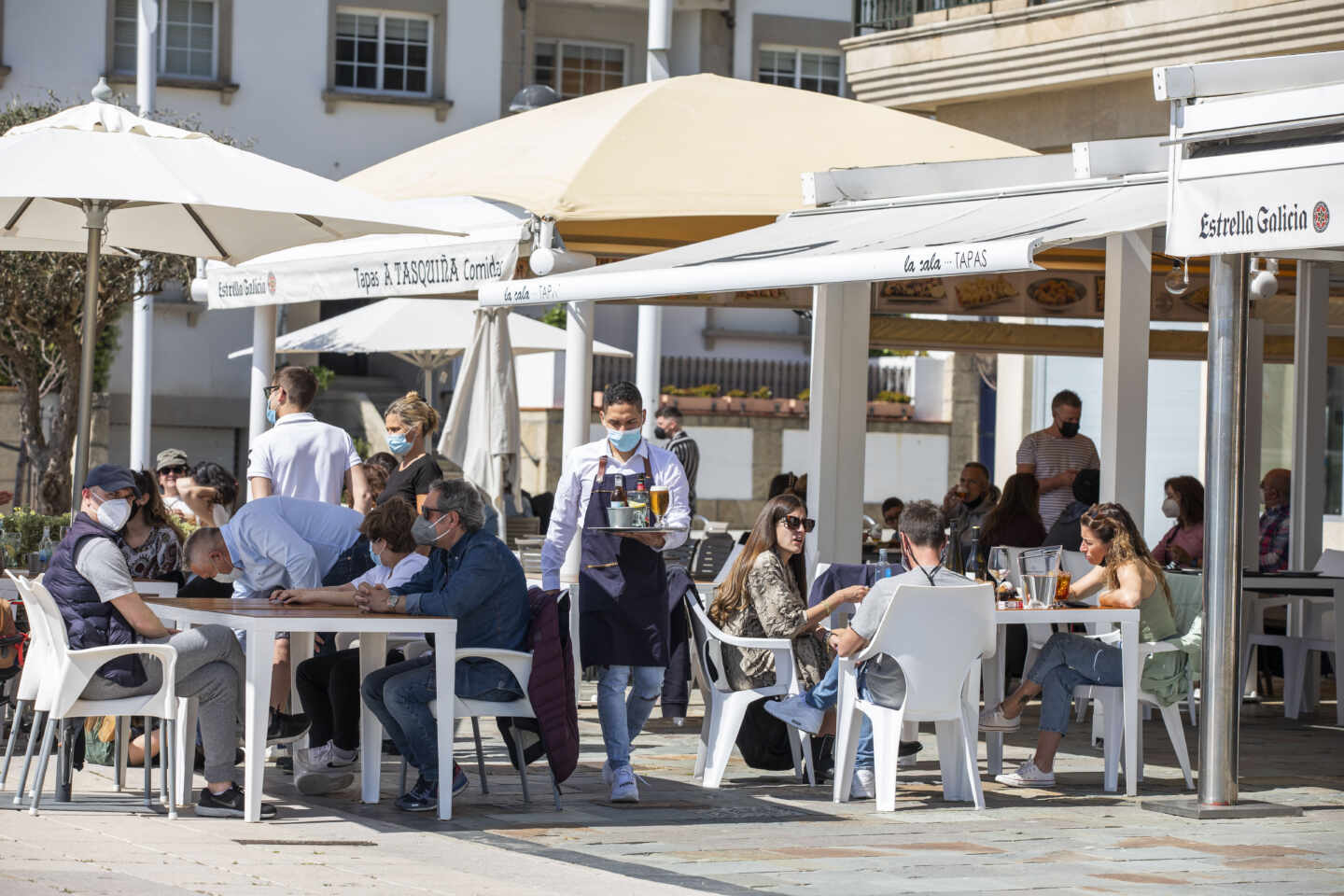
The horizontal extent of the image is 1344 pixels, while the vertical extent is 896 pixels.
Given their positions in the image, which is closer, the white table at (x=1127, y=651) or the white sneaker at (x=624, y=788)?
the white sneaker at (x=624, y=788)

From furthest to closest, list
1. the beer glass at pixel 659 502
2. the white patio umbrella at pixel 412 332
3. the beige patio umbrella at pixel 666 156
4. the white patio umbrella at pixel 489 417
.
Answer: the white patio umbrella at pixel 412 332 → the white patio umbrella at pixel 489 417 → the beige patio umbrella at pixel 666 156 → the beer glass at pixel 659 502

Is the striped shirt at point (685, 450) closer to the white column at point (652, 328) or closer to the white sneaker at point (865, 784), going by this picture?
the white column at point (652, 328)

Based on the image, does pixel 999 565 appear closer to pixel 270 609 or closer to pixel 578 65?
pixel 270 609

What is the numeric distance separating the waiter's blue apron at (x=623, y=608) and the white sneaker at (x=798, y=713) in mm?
563

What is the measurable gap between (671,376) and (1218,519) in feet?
74.4

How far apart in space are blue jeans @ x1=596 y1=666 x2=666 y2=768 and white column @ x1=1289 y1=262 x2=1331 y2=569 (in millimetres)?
6540

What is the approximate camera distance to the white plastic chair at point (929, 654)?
841 centimetres

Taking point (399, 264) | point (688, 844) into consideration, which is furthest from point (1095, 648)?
point (399, 264)

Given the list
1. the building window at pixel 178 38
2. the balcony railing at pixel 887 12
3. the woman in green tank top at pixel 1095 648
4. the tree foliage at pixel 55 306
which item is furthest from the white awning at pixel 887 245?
the building window at pixel 178 38

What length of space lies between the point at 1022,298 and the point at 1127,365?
4.49 metres

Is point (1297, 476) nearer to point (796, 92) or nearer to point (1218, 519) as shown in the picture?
point (796, 92)

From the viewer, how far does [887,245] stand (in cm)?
879

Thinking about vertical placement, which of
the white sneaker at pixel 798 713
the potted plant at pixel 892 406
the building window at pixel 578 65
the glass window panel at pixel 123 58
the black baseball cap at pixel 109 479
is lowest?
the white sneaker at pixel 798 713

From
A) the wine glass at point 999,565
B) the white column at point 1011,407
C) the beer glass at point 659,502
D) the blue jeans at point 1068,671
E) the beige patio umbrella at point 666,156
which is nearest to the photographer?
the beer glass at point 659,502
